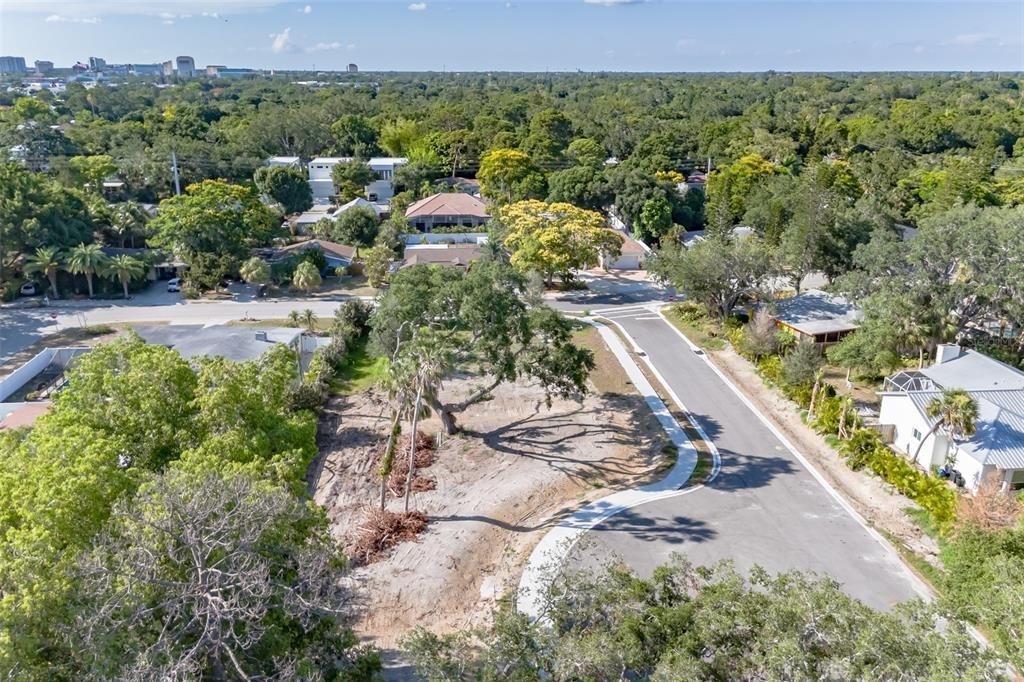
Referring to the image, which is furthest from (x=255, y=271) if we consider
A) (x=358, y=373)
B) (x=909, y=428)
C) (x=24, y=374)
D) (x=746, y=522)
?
(x=909, y=428)

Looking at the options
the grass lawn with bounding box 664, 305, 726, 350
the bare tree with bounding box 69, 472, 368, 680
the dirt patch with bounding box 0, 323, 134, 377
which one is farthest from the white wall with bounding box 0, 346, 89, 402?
the grass lawn with bounding box 664, 305, 726, 350

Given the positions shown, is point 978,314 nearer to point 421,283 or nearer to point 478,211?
point 421,283

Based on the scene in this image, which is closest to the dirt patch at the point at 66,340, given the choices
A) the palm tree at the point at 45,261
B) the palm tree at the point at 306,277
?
the palm tree at the point at 45,261

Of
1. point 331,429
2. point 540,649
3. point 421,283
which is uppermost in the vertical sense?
point 421,283

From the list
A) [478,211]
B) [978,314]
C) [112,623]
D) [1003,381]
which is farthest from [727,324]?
[112,623]

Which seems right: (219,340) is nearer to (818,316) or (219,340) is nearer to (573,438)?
(573,438)

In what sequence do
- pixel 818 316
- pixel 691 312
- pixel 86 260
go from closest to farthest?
pixel 818 316, pixel 691 312, pixel 86 260
